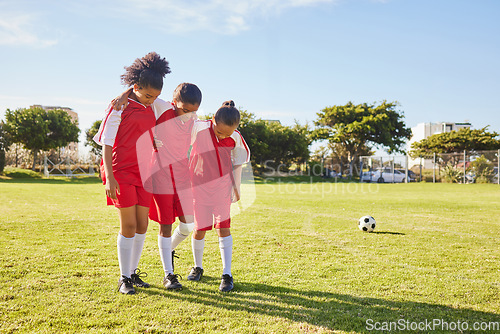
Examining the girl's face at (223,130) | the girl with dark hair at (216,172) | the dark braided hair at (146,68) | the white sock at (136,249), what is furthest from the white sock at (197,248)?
the dark braided hair at (146,68)

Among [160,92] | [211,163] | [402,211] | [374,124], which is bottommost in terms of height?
[402,211]

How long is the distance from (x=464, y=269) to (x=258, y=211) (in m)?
5.67

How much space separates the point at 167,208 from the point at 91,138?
38003mm

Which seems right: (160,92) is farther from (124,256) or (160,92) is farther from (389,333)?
(389,333)

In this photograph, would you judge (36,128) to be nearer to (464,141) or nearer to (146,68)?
Result: (146,68)

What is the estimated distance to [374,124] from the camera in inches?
1394

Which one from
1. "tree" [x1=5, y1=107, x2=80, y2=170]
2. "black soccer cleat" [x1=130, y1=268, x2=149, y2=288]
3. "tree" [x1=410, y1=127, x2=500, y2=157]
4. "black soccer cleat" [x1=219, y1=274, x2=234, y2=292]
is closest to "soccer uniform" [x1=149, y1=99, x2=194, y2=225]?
"black soccer cleat" [x1=130, y1=268, x2=149, y2=288]

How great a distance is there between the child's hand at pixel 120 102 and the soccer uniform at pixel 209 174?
653 mm

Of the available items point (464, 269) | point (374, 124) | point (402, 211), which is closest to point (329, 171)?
point (374, 124)

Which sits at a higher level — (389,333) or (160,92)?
(160,92)

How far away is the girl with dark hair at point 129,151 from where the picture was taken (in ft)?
9.96

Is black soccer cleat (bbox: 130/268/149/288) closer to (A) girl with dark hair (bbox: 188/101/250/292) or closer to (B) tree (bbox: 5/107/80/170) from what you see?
(A) girl with dark hair (bbox: 188/101/250/292)

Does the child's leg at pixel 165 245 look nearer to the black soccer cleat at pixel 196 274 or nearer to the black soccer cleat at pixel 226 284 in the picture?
the black soccer cleat at pixel 196 274

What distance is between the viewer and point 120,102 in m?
3.06
